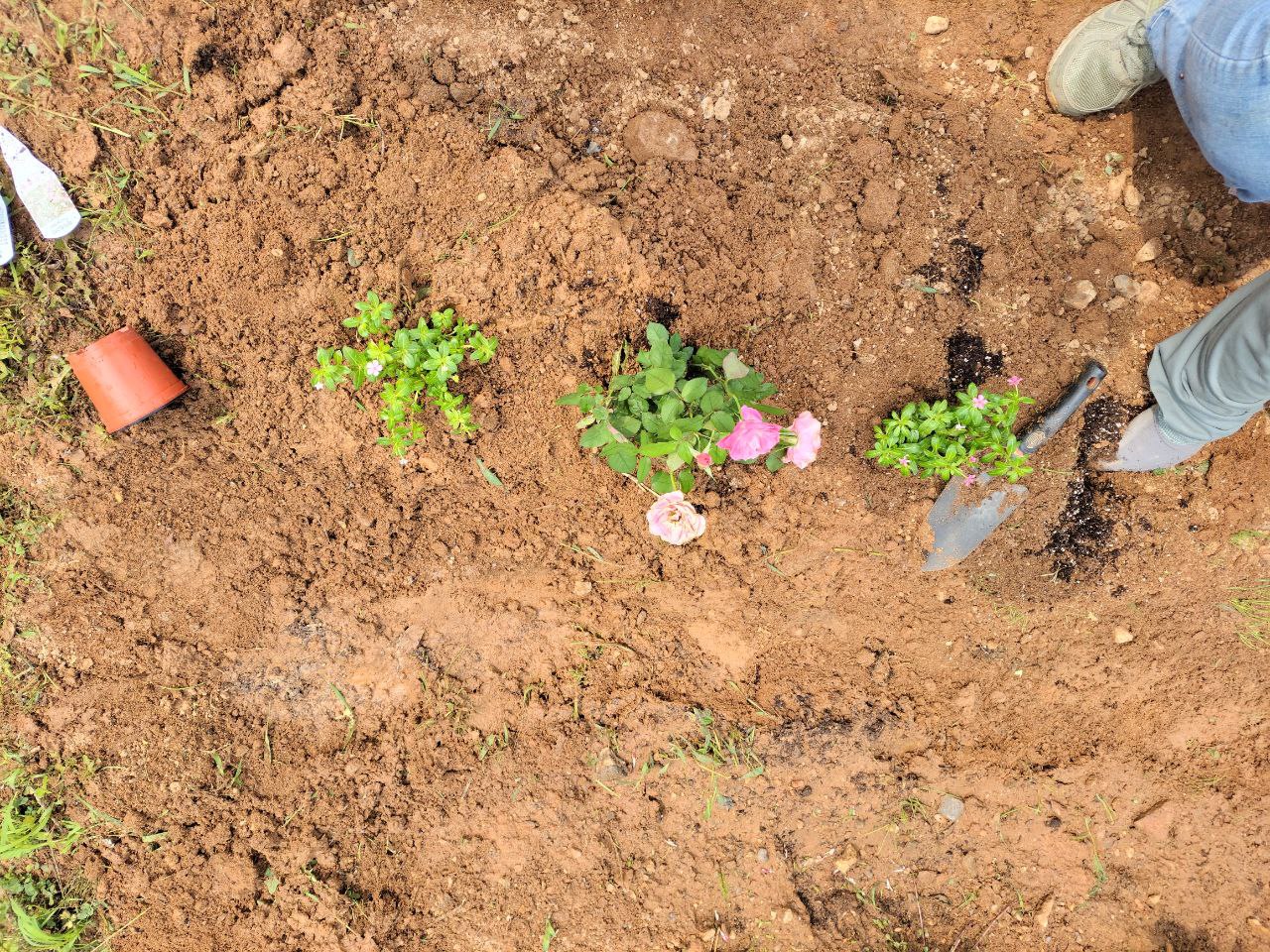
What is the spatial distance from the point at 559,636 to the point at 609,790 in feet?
1.94

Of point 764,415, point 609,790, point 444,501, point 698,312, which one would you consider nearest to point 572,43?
point 698,312

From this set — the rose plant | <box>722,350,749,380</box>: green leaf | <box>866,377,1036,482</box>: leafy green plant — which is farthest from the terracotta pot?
<box>866,377,1036,482</box>: leafy green plant

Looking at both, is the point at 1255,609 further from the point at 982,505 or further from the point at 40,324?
the point at 40,324

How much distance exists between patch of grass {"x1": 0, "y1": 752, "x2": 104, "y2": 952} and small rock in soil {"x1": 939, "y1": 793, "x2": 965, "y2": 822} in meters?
3.10

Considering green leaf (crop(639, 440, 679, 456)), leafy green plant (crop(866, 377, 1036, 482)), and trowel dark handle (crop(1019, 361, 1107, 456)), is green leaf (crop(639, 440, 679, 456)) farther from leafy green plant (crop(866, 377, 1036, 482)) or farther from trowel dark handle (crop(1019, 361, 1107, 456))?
trowel dark handle (crop(1019, 361, 1107, 456))

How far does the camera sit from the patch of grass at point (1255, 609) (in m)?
2.66

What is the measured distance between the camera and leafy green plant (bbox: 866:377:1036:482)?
90.4 inches

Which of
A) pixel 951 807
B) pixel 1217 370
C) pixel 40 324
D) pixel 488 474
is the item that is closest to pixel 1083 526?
pixel 1217 370

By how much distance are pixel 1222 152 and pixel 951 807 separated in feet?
7.61

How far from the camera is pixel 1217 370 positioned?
2211mm

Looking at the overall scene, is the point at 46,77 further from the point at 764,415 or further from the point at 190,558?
the point at 764,415

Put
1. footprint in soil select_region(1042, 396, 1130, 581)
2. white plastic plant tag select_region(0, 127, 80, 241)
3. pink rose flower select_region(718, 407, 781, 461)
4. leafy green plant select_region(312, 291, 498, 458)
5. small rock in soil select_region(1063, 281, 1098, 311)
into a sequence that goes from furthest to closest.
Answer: footprint in soil select_region(1042, 396, 1130, 581), small rock in soil select_region(1063, 281, 1098, 311), white plastic plant tag select_region(0, 127, 80, 241), leafy green plant select_region(312, 291, 498, 458), pink rose flower select_region(718, 407, 781, 461)

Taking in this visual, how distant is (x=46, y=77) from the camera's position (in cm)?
234

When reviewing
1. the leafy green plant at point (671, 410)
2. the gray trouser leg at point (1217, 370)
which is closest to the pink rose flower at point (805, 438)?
the leafy green plant at point (671, 410)
